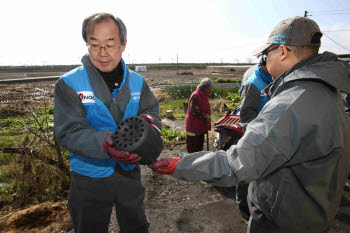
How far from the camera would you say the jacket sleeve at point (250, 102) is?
304 centimetres

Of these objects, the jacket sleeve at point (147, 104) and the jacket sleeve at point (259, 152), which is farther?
the jacket sleeve at point (147, 104)

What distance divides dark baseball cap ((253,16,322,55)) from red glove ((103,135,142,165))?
1.29 meters

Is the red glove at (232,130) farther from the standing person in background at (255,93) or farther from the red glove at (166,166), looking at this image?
the red glove at (166,166)

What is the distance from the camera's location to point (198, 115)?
4750mm

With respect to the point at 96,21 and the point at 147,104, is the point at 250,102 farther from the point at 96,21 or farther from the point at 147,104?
the point at 96,21

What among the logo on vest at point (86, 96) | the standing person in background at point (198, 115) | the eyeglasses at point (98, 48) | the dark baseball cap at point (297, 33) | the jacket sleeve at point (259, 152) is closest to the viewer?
the jacket sleeve at point (259, 152)

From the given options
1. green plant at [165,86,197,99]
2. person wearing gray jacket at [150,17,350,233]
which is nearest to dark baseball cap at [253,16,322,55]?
person wearing gray jacket at [150,17,350,233]

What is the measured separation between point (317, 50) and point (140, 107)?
151 cm

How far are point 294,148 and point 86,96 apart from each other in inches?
60.4

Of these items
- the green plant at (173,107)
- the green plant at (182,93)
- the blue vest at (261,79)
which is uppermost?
the blue vest at (261,79)

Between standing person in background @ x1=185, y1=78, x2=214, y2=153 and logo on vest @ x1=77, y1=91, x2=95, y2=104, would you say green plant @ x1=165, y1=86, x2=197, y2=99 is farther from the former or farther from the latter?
logo on vest @ x1=77, y1=91, x2=95, y2=104

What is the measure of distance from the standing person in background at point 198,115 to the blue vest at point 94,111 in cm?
279

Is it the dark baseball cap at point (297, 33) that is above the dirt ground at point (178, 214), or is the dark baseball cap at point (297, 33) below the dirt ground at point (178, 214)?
above

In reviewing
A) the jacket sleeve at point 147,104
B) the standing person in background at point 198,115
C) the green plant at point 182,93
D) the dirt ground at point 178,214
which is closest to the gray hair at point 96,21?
the jacket sleeve at point 147,104
